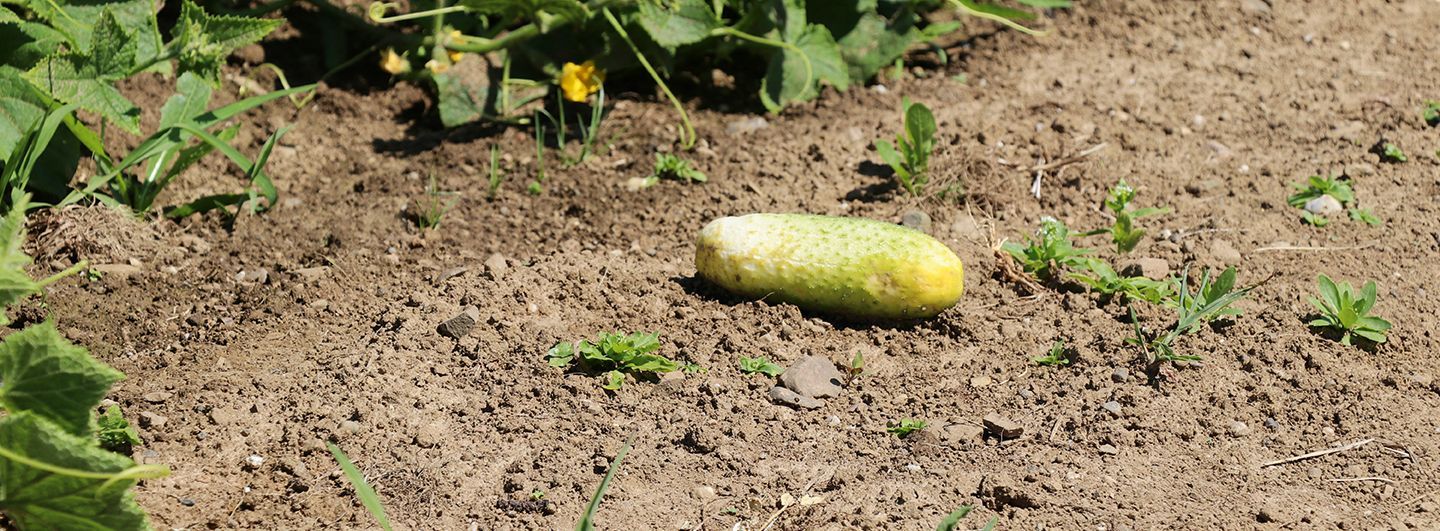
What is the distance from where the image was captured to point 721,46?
4820mm

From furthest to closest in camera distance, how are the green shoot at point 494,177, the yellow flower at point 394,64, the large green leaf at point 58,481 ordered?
the yellow flower at point 394,64 → the green shoot at point 494,177 → the large green leaf at point 58,481

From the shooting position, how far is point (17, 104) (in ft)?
11.9

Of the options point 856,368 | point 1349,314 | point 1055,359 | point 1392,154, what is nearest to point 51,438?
point 856,368

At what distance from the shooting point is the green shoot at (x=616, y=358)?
3.24m

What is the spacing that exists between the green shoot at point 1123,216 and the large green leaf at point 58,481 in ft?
8.40

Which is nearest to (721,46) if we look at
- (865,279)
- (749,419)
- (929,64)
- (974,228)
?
(929,64)

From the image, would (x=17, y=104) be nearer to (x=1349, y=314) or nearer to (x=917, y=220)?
(x=917, y=220)

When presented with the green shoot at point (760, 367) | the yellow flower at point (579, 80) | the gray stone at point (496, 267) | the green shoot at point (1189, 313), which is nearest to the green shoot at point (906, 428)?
the green shoot at point (760, 367)

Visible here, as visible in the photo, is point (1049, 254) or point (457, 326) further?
point (1049, 254)

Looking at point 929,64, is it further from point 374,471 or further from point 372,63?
point 374,471

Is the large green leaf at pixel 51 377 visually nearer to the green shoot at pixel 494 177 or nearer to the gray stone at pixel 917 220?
the green shoot at pixel 494 177

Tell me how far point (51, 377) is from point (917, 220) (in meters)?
2.44

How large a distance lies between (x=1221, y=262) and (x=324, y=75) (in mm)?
3123

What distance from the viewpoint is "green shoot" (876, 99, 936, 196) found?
161 inches
